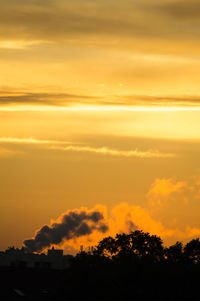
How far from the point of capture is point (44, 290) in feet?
329

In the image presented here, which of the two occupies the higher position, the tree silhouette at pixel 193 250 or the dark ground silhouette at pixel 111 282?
the tree silhouette at pixel 193 250

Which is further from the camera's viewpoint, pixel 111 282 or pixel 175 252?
pixel 175 252

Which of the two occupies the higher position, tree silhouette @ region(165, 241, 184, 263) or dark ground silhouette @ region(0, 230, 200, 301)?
tree silhouette @ region(165, 241, 184, 263)

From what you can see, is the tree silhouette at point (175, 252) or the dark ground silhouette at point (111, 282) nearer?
the dark ground silhouette at point (111, 282)

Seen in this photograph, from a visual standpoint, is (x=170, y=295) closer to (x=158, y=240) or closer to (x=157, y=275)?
(x=157, y=275)

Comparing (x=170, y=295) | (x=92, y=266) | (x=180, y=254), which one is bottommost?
(x=170, y=295)

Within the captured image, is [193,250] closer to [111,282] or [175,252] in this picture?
[175,252]

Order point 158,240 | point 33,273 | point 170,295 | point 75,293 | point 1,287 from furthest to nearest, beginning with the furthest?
point 158,240 → point 33,273 → point 1,287 → point 75,293 → point 170,295

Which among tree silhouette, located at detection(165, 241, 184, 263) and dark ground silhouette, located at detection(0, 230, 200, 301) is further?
tree silhouette, located at detection(165, 241, 184, 263)

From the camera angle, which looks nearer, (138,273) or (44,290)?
(138,273)

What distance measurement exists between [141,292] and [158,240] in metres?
37.1

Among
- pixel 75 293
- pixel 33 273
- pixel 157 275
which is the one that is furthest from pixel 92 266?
pixel 33 273

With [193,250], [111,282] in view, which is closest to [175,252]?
[193,250]

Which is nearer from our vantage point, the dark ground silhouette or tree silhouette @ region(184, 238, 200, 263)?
the dark ground silhouette
